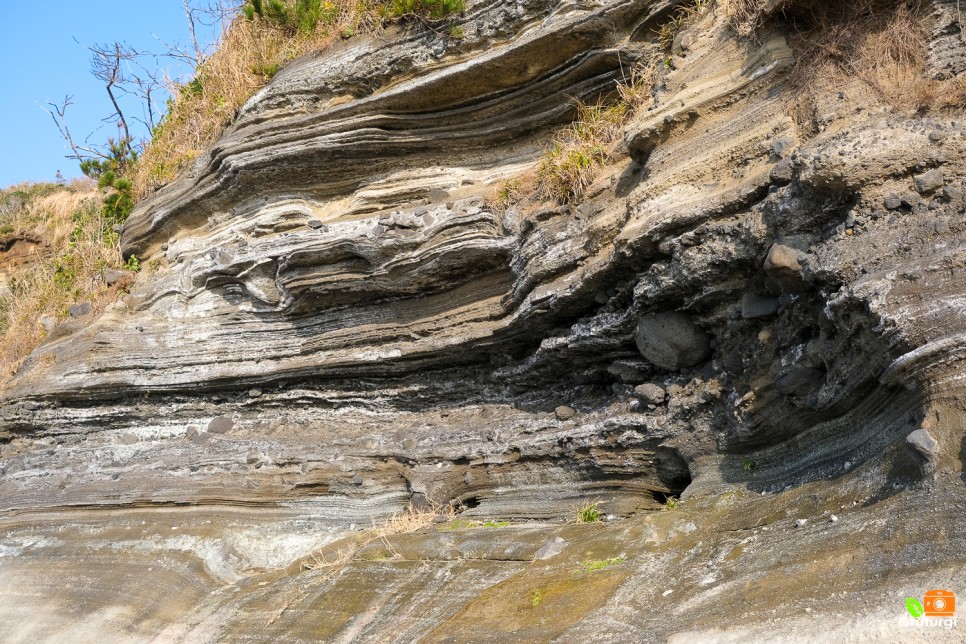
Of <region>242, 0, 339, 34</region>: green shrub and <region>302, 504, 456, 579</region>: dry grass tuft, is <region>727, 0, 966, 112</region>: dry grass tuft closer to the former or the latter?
<region>302, 504, 456, 579</region>: dry grass tuft

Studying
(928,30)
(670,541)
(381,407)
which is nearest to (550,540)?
(670,541)

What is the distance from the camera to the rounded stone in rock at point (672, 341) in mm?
5426

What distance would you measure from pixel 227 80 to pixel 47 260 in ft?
14.6

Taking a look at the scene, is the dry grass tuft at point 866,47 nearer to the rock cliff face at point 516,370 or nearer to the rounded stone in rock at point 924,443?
the rock cliff face at point 516,370

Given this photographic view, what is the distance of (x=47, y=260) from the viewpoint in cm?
1187

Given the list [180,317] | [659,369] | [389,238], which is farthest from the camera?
[180,317]

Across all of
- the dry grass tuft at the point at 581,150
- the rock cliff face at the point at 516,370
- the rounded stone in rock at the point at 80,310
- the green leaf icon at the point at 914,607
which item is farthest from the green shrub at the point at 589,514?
the rounded stone in rock at the point at 80,310

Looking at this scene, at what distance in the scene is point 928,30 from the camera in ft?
15.9

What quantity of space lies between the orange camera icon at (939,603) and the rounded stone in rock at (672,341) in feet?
8.80

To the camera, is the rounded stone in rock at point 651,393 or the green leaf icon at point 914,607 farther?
the rounded stone in rock at point 651,393

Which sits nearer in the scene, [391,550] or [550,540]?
[550,540]

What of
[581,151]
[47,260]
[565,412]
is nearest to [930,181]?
[581,151]

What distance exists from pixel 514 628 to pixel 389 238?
3.97 metres

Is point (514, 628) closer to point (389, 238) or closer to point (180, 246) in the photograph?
point (389, 238)
